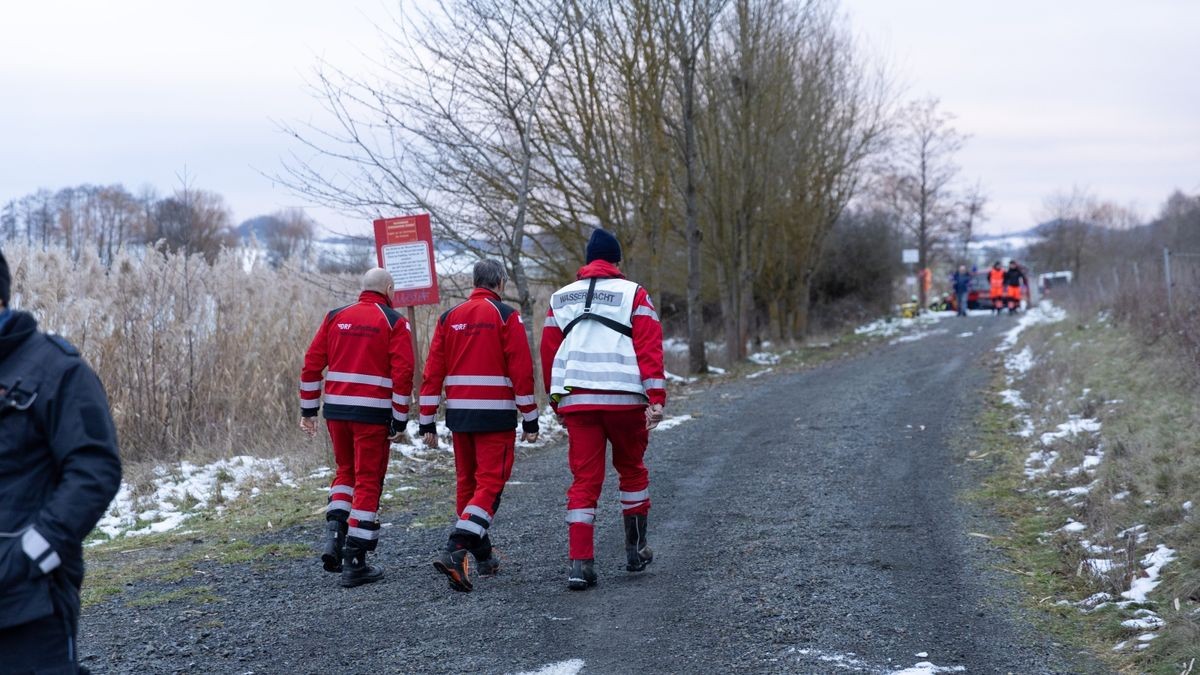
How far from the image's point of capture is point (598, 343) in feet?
22.4

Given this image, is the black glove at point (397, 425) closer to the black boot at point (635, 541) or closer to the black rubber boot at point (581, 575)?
the black rubber boot at point (581, 575)

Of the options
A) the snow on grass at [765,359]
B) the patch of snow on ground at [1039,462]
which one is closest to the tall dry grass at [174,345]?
the patch of snow on ground at [1039,462]

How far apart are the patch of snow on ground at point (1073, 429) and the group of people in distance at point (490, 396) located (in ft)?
20.4

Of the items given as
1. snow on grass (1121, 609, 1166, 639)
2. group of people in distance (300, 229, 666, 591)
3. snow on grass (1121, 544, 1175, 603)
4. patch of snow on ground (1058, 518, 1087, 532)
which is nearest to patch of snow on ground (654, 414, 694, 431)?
patch of snow on ground (1058, 518, 1087, 532)

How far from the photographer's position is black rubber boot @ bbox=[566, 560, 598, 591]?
6.69 meters

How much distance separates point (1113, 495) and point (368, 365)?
18.5 ft

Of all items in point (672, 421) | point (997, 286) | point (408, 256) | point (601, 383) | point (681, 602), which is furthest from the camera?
point (997, 286)

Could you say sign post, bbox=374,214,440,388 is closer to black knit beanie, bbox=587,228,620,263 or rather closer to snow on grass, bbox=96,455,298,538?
snow on grass, bbox=96,455,298,538

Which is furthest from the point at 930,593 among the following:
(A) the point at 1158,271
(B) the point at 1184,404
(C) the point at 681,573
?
(A) the point at 1158,271

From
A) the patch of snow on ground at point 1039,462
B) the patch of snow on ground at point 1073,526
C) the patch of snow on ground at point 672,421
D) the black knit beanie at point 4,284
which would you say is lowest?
the patch of snow on ground at point 1073,526

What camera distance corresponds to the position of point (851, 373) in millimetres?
20875

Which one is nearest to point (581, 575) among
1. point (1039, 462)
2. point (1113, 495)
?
point (1113, 495)

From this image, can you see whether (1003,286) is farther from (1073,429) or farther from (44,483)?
(44,483)

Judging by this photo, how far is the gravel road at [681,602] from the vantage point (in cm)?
543
